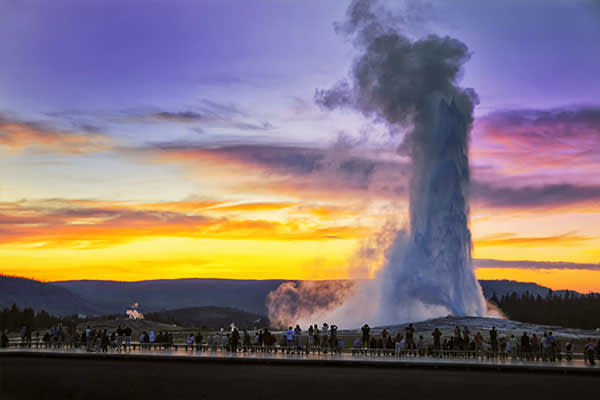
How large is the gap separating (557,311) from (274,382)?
127178mm

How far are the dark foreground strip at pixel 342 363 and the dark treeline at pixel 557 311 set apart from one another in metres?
88.5

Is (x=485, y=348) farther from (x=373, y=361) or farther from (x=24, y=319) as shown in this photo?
(x=24, y=319)

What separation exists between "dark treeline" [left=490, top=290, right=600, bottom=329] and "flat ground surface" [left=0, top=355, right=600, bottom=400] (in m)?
91.4

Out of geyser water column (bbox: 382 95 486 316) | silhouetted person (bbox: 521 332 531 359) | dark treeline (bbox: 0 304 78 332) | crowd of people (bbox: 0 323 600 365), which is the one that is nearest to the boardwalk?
crowd of people (bbox: 0 323 600 365)

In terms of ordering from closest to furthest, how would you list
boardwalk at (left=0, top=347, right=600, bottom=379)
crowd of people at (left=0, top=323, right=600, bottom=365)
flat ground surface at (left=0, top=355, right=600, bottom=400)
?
flat ground surface at (left=0, top=355, right=600, bottom=400) → boardwalk at (left=0, top=347, right=600, bottom=379) → crowd of people at (left=0, top=323, right=600, bottom=365)

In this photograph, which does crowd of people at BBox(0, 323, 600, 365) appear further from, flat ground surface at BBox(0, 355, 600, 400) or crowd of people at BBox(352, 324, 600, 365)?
flat ground surface at BBox(0, 355, 600, 400)

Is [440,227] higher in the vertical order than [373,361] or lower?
higher

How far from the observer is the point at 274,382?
32.7 m

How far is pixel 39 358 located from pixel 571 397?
31.8m

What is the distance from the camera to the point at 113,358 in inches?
1783

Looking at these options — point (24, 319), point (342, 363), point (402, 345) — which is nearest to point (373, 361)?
point (342, 363)

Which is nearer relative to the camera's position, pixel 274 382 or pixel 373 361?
pixel 274 382

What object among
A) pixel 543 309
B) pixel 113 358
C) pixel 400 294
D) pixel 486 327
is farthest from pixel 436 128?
pixel 543 309

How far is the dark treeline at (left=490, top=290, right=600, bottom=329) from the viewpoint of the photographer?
130 metres
